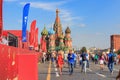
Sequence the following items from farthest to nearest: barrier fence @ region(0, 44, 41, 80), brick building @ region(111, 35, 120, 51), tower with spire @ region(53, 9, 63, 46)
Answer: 1. tower with spire @ region(53, 9, 63, 46)
2. brick building @ region(111, 35, 120, 51)
3. barrier fence @ region(0, 44, 41, 80)

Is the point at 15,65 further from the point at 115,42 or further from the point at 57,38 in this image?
the point at 57,38

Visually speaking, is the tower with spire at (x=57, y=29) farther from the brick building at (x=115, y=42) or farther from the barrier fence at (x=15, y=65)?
the barrier fence at (x=15, y=65)

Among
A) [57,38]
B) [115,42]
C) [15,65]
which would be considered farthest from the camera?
[57,38]

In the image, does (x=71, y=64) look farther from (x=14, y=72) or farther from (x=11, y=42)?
(x=14, y=72)

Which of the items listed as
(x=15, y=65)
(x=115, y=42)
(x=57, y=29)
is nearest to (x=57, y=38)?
(x=57, y=29)

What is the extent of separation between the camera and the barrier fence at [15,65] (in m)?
11.6

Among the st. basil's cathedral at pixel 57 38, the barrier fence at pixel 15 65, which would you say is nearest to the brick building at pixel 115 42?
the st. basil's cathedral at pixel 57 38

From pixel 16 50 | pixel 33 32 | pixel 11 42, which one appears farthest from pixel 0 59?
pixel 33 32

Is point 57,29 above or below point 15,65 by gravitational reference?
above

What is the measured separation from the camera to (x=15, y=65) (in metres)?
14.2

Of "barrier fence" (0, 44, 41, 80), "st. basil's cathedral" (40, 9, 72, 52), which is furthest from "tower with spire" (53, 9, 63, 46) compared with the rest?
"barrier fence" (0, 44, 41, 80)

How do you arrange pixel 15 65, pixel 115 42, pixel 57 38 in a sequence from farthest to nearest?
1. pixel 57 38
2. pixel 115 42
3. pixel 15 65

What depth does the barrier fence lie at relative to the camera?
11602mm

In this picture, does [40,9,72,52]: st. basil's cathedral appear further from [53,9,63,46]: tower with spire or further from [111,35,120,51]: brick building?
[111,35,120,51]: brick building
